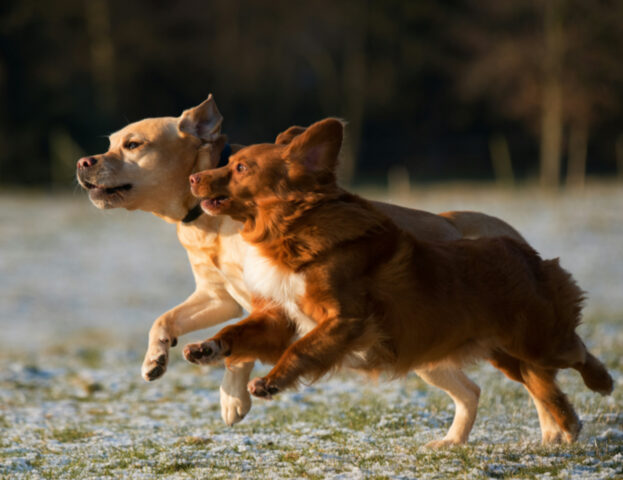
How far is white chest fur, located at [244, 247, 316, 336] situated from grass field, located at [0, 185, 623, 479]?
0.61 meters

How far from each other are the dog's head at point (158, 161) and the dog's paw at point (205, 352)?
1.73 m

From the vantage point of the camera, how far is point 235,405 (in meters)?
5.45

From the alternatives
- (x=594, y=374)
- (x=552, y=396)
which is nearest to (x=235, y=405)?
(x=552, y=396)

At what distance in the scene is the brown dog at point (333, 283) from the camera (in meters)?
4.24

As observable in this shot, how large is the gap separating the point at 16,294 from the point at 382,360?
1241cm

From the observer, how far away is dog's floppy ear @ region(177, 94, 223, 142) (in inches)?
225

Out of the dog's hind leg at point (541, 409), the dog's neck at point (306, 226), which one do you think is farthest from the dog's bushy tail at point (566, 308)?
the dog's neck at point (306, 226)

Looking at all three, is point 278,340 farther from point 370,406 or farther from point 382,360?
point 370,406

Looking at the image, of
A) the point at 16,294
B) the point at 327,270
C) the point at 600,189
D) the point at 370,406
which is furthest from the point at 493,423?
the point at 600,189

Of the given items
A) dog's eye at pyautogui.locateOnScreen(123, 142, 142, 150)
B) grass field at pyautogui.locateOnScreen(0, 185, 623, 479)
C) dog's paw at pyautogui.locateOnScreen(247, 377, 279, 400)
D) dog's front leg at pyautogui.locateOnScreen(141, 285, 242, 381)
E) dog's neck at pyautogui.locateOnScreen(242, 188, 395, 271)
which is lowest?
grass field at pyautogui.locateOnScreen(0, 185, 623, 479)

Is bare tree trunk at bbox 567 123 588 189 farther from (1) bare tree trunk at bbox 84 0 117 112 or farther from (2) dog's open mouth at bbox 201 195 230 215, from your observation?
(2) dog's open mouth at bbox 201 195 230 215

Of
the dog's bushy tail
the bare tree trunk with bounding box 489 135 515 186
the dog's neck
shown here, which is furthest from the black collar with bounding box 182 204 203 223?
the bare tree trunk with bounding box 489 135 515 186

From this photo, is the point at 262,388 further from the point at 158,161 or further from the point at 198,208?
the point at 158,161

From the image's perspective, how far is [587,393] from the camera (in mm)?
7246
